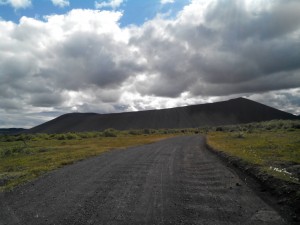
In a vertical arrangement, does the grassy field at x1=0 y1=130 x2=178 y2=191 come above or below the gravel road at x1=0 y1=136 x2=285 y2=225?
above

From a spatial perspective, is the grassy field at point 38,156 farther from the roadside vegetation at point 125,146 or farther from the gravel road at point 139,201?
the gravel road at point 139,201

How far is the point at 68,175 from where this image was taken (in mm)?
14688

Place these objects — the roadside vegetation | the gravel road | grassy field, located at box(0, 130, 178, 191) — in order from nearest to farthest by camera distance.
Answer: the gravel road, the roadside vegetation, grassy field, located at box(0, 130, 178, 191)

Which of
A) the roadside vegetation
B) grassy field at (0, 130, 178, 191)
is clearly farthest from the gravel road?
grassy field at (0, 130, 178, 191)

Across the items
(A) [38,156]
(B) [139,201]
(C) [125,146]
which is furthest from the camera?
(C) [125,146]

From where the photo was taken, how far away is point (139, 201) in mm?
9000

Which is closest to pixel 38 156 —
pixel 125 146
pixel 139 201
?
pixel 125 146

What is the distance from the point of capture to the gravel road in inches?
291

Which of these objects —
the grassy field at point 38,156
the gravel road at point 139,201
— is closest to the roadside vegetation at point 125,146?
the grassy field at point 38,156

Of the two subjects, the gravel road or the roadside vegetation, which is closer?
the gravel road

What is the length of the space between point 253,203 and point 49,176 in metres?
9.99

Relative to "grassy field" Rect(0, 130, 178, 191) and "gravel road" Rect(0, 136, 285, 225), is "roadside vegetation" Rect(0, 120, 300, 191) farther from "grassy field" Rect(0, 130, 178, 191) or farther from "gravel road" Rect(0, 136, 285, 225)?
"gravel road" Rect(0, 136, 285, 225)

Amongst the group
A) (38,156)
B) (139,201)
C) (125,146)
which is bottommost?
(139,201)

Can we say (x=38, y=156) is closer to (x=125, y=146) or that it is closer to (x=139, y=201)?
(x=125, y=146)
